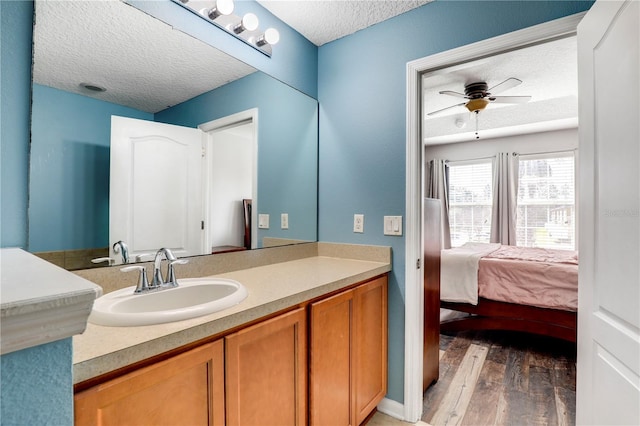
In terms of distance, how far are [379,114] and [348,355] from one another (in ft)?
4.42

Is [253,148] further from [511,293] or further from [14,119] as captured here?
[511,293]

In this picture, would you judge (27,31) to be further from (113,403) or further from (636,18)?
(636,18)

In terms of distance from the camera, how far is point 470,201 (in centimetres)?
562

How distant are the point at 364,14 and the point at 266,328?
5.81 ft

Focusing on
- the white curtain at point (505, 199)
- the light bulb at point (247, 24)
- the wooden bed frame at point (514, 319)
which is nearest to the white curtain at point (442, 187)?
the white curtain at point (505, 199)

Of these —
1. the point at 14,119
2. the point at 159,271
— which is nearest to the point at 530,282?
the point at 159,271

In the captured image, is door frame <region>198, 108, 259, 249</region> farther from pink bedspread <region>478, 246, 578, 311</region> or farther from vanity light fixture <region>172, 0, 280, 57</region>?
pink bedspread <region>478, 246, 578, 311</region>

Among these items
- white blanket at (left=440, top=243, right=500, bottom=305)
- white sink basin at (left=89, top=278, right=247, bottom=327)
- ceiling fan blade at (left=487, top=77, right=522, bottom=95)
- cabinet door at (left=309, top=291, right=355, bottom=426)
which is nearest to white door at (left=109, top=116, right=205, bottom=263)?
white sink basin at (left=89, top=278, right=247, bottom=327)

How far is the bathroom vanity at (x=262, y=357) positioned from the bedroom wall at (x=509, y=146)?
4.51m

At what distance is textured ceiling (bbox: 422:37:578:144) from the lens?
244 cm

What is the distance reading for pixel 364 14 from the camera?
1.81 meters

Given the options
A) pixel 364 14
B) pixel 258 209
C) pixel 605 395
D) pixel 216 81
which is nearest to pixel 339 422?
pixel 605 395

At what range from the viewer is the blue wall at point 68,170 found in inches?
40.5

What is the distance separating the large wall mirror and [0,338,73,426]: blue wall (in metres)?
0.77
